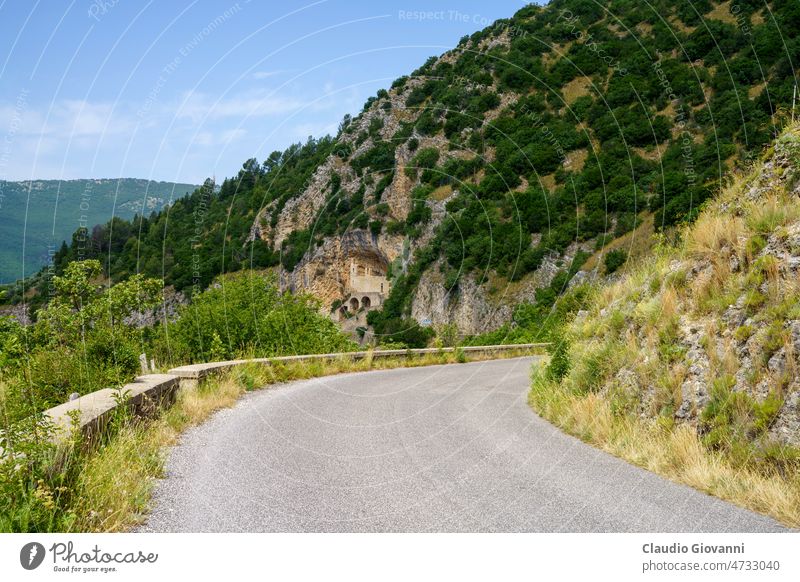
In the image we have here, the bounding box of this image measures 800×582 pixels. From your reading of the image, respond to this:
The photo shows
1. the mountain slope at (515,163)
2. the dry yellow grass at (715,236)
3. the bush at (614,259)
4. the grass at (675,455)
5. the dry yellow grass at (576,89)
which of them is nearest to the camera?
the grass at (675,455)

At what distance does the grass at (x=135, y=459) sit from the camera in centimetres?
452

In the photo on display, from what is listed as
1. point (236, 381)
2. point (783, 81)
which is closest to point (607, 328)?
point (236, 381)

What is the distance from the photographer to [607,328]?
10125 millimetres

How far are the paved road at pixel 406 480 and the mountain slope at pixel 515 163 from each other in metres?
33.7

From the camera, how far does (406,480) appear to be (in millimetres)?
5836

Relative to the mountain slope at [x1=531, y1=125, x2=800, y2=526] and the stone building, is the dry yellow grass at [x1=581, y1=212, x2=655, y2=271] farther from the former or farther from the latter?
the stone building

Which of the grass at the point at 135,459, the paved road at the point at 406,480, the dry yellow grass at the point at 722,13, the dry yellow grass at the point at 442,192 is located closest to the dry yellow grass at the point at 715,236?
the paved road at the point at 406,480

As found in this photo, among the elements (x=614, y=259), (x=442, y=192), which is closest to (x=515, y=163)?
(x=442, y=192)

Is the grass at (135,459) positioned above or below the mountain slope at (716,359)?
below

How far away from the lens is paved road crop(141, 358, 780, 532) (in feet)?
15.0

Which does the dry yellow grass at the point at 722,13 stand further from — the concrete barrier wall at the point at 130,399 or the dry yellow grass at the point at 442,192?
the concrete barrier wall at the point at 130,399

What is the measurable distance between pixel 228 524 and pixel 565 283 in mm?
49641

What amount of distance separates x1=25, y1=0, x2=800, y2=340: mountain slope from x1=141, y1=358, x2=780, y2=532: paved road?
33.7 m

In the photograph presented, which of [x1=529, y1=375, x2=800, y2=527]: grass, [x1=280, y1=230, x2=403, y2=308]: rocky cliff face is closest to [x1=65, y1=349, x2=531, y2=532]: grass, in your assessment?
[x1=529, y1=375, x2=800, y2=527]: grass
